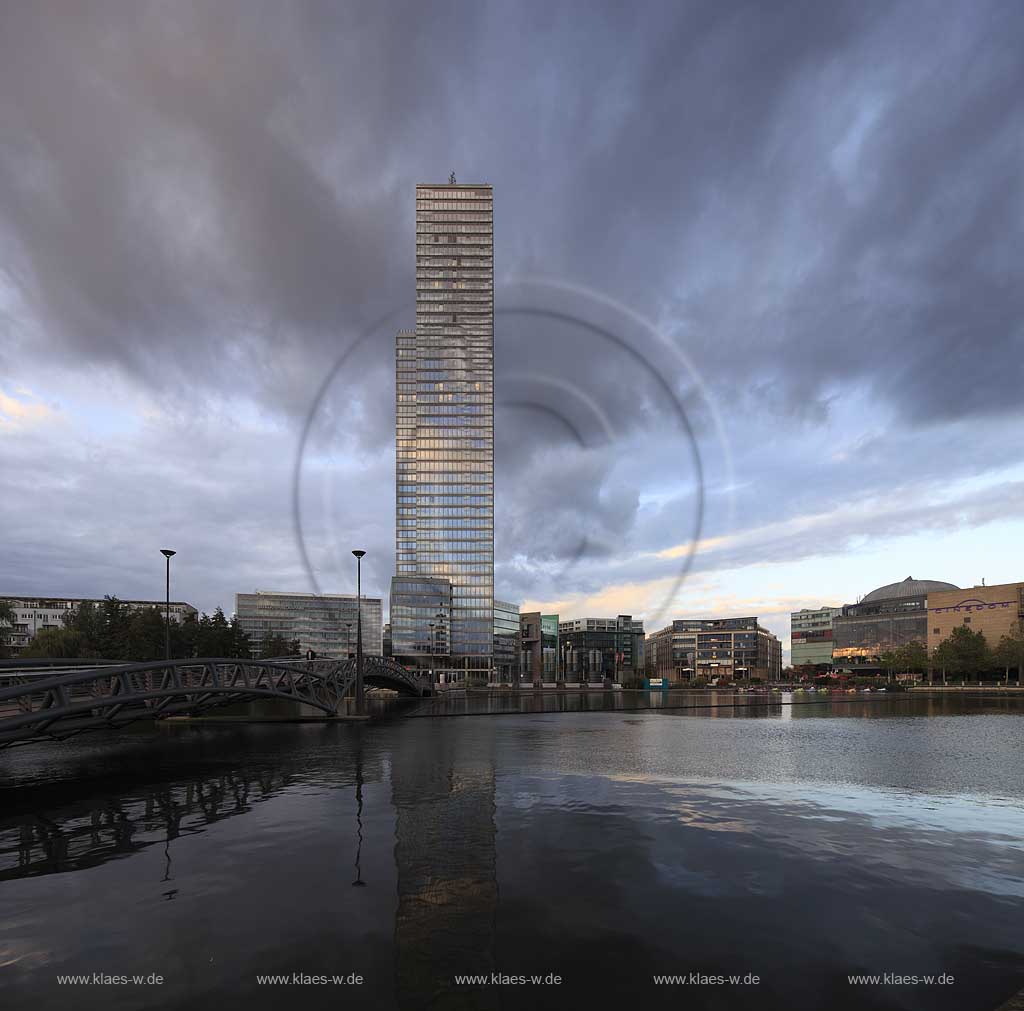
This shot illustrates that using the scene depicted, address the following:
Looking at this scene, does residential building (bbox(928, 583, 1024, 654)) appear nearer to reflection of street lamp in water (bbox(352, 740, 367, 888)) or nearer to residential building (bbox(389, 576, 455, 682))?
residential building (bbox(389, 576, 455, 682))

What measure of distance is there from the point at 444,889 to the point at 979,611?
716ft

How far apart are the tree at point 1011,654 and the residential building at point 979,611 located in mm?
15346

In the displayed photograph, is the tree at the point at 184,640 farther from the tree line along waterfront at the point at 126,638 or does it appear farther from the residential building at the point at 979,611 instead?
the residential building at the point at 979,611

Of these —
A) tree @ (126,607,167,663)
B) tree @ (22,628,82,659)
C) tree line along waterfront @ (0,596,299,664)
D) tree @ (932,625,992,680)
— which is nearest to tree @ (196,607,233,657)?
tree line along waterfront @ (0,596,299,664)

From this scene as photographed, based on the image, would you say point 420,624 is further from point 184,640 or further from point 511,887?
point 511,887

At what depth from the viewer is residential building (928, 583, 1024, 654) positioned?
171 meters

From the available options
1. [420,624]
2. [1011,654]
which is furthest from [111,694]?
[1011,654]

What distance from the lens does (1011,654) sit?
14662 cm

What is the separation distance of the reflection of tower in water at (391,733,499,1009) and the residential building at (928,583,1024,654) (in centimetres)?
20379

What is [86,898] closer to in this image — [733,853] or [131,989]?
[131,989]

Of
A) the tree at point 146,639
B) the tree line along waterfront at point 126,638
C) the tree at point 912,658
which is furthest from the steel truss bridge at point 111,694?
the tree at point 912,658

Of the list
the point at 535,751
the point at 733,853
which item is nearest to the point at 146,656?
the point at 535,751

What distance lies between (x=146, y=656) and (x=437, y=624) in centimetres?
12116

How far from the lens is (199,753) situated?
2889 cm
